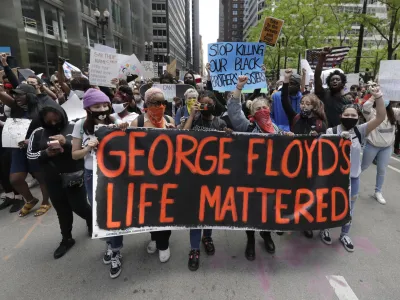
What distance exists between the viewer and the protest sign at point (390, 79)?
3572mm

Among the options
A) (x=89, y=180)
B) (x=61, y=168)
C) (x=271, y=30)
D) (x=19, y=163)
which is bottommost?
(x=19, y=163)

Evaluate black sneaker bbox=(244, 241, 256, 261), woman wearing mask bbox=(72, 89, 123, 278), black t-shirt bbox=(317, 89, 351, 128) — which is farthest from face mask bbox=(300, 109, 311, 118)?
woman wearing mask bbox=(72, 89, 123, 278)

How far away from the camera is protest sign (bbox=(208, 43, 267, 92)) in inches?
163

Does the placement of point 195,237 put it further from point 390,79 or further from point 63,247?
point 390,79

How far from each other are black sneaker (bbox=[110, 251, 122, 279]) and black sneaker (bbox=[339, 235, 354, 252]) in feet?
8.63

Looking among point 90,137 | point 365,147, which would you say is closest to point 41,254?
point 90,137

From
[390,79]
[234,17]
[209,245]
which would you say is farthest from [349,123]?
[234,17]

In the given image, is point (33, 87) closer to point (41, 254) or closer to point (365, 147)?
point (41, 254)

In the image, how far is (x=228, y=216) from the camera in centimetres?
278

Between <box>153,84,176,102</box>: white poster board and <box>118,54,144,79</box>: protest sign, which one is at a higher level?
<box>118,54,144,79</box>: protest sign

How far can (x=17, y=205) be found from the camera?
4.38 metres

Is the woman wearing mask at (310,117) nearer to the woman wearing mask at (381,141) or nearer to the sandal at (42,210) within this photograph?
the woman wearing mask at (381,141)

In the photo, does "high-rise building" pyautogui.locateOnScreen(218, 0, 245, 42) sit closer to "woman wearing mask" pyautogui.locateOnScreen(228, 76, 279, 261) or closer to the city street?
"woman wearing mask" pyautogui.locateOnScreen(228, 76, 279, 261)

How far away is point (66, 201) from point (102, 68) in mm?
3906
